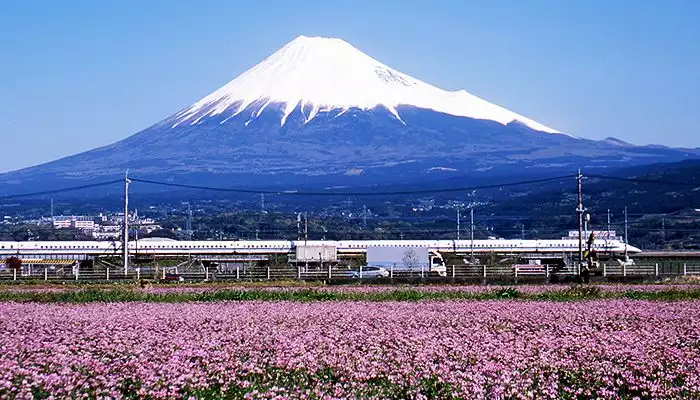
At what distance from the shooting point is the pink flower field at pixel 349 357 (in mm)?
10414

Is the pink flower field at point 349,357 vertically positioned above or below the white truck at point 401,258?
above

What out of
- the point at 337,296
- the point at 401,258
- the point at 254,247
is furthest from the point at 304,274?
the point at 254,247

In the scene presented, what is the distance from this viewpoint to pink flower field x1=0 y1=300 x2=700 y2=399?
10.4 metres

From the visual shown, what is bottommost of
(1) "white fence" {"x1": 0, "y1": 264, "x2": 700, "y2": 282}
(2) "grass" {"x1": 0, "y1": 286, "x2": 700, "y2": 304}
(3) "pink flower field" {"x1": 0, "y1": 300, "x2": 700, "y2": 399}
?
(1) "white fence" {"x1": 0, "y1": 264, "x2": 700, "y2": 282}

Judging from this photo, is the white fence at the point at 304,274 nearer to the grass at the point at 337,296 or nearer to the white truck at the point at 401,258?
the white truck at the point at 401,258

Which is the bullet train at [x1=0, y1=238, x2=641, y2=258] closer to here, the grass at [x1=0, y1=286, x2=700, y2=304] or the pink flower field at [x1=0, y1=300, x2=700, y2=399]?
the grass at [x1=0, y1=286, x2=700, y2=304]

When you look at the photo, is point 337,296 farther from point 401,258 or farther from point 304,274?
point 401,258

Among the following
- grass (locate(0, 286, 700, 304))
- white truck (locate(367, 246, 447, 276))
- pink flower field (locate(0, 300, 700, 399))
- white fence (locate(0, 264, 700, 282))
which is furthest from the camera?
white truck (locate(367, 246, 447, 276))

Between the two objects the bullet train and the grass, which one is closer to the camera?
the grass

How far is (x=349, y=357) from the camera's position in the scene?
40.0 feet

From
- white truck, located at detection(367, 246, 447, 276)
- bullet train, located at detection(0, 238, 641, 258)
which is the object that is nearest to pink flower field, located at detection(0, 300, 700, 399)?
white truck, located at detection(367, 246, 447, 276)

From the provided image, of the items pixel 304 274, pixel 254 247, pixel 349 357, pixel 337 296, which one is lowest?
pixel 304 274

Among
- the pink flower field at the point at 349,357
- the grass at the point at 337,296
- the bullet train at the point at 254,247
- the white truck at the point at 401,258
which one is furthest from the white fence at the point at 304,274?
the bullet train at the point at 254,247

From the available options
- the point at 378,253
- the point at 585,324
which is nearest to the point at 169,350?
the point at 585,324
